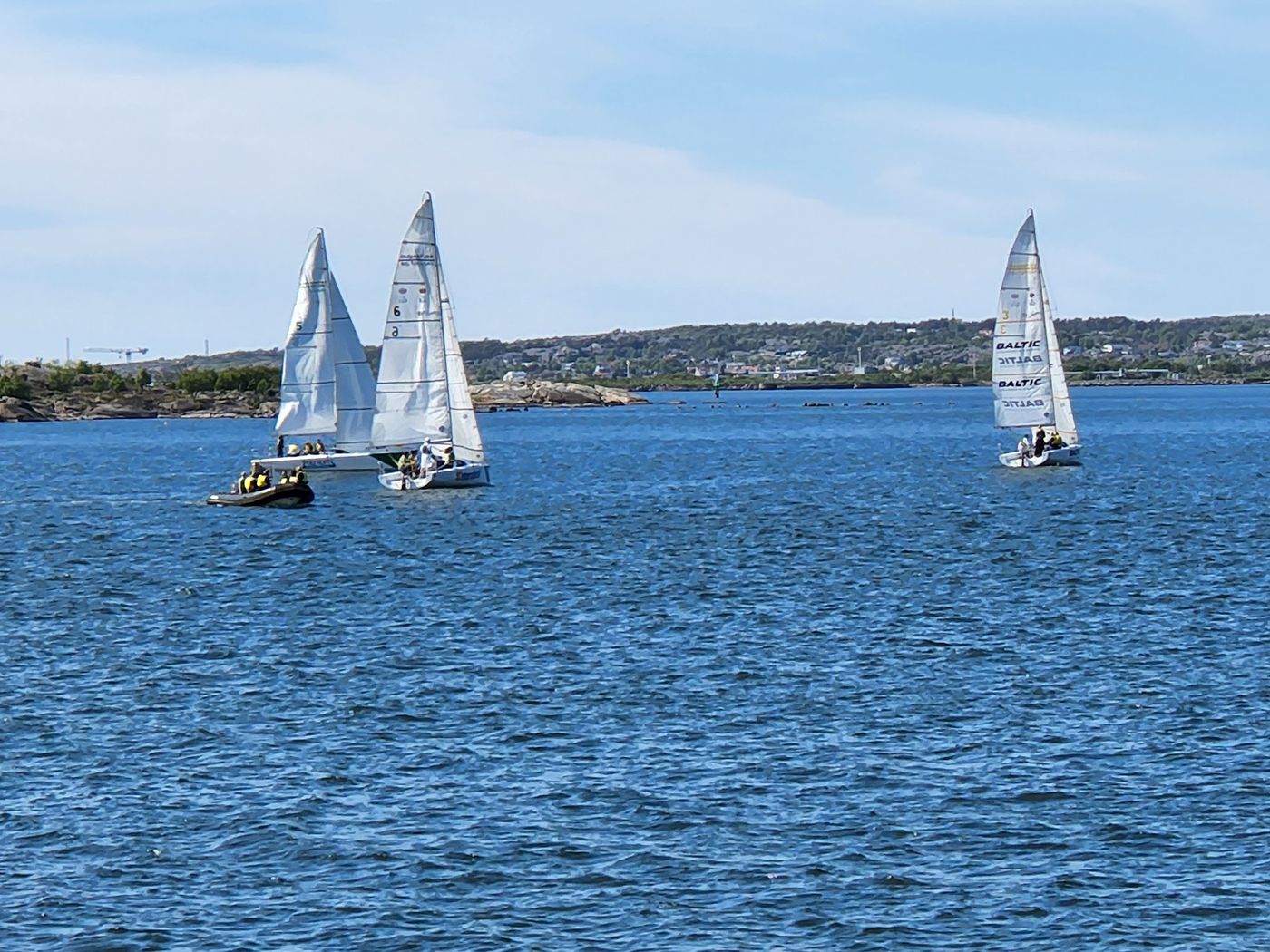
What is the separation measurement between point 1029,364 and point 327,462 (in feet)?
121

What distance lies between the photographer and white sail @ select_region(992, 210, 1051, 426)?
100 m

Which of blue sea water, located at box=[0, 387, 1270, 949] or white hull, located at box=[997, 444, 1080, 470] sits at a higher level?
white hull, located at box=[997, 444, 1080, 470]

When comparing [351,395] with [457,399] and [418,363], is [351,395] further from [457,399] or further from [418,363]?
[457,399]

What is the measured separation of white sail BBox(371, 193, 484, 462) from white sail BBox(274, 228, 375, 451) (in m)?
10.6

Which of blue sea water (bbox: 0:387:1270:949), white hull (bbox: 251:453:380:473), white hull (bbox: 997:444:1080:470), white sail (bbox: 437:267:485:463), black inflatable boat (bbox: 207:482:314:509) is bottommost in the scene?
blue sea water (bbox: 0:387:1270:949)

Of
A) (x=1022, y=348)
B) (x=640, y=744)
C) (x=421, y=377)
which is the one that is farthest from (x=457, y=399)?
(x=640, y=744)

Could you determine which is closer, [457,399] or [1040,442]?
[457,399]

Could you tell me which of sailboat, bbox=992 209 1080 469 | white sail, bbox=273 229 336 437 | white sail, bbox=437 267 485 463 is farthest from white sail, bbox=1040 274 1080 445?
white sail, bbox=273 229 336 437

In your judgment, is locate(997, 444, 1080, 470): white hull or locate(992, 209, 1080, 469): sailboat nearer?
locate(992, 209, 1080, 469): sailboat

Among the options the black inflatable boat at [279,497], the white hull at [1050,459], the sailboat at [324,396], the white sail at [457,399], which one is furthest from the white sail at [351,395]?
the white hull at [1050,459]

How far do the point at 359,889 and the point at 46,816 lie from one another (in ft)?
20.0

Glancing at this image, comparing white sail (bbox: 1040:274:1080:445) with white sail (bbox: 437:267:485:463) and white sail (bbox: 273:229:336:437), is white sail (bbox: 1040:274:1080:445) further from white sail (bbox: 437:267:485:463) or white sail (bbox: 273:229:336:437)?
white sail (bbox: 273:229:336:437)

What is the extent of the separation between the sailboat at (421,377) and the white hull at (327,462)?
28.6 feet

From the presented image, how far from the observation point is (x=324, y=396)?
4021 inches
